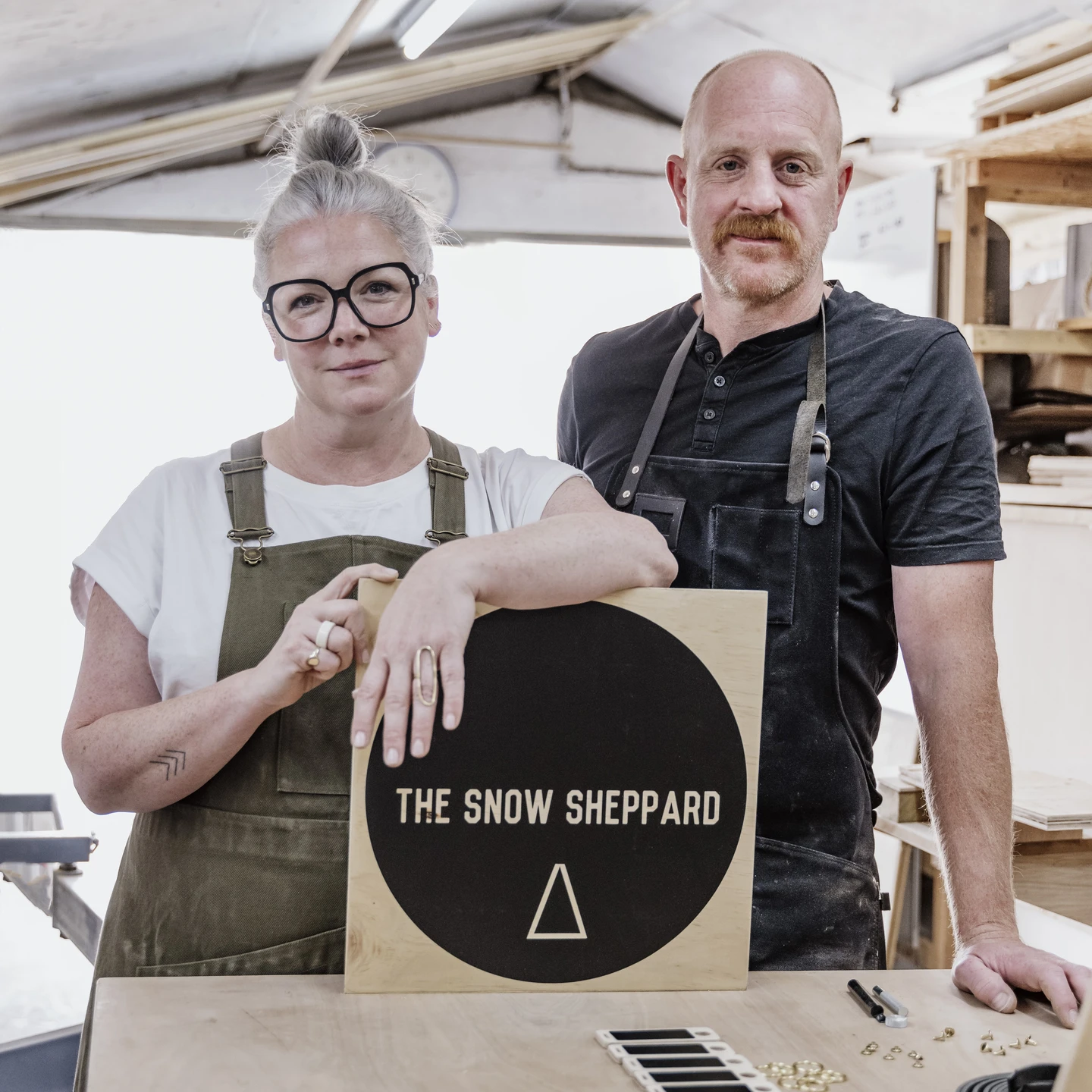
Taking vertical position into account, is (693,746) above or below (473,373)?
below

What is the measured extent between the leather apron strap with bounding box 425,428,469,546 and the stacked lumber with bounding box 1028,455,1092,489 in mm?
2378

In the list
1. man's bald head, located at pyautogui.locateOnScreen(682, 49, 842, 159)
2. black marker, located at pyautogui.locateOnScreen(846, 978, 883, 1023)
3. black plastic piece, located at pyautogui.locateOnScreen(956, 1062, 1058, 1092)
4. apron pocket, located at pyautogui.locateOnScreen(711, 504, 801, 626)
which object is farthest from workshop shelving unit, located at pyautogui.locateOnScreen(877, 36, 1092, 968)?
black plastic piece, located at pyautogui.locateOnScreen(956, 1062, 1058, 1092)

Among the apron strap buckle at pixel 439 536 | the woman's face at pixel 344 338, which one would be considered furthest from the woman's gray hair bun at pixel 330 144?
the apron strap buckle at pixel 439 536

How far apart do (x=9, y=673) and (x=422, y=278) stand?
531cm

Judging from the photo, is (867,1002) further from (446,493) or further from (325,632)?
(446,493)

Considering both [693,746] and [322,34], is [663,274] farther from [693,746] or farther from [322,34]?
[693,746]

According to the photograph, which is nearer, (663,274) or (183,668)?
(183,668)

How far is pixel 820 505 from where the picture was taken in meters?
1.64

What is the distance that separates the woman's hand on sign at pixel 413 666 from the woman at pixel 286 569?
74mm

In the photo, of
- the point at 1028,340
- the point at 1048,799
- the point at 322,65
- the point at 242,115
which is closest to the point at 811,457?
the point at 1048,799

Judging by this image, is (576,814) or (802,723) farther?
(802,723)

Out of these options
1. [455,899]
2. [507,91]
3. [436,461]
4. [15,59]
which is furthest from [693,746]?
[507,91]

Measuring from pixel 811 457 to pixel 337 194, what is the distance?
0.71 meters

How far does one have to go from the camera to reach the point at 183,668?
1386 millimetres
